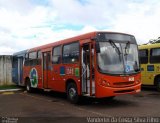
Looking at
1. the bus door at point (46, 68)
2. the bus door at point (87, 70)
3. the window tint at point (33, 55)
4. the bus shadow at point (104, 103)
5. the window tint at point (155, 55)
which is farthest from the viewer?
the window tint at point (33, 55)

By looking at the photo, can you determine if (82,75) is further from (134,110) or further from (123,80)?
(134,110)

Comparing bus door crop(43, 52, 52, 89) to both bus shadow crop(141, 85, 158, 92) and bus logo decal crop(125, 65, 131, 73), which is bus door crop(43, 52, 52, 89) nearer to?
bus logo decal crop(125, 65, 131, 73)

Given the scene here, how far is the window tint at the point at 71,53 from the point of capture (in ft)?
44.9

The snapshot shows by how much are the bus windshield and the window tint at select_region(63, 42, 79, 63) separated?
1667 mm

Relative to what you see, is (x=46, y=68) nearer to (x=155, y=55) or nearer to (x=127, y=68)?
(x=127, y=68)

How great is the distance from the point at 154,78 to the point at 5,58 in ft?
41.6

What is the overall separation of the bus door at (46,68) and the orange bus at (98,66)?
1231 mm

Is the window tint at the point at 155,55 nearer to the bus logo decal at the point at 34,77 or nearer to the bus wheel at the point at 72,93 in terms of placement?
the bus wheel at the point at 72,93

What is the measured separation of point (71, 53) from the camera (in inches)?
555

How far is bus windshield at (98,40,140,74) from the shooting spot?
12.2 m

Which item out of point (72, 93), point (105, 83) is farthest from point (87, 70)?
point (72, 93)

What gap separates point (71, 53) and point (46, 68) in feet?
10.9

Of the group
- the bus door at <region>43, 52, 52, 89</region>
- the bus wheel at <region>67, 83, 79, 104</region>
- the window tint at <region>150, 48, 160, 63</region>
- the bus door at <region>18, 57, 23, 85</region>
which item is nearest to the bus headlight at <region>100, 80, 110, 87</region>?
the bus wheel at <region>67, 83, 79, 104</region>

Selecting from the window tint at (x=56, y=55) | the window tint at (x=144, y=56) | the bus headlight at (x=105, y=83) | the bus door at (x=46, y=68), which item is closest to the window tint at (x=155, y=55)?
the window tint at (x=144, y=56)
